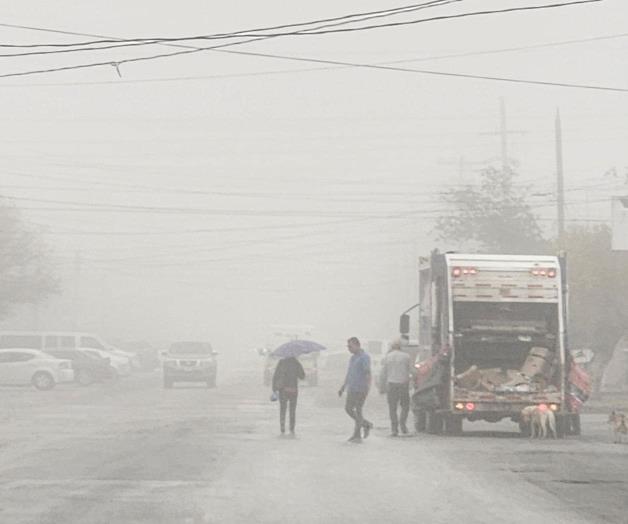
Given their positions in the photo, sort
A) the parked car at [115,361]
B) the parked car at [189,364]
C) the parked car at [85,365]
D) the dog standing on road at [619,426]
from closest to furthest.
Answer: the dog standing on road at [619,426] < the parked car at [189,364] < the parked car at [85,365] < the parked car at [115,361]

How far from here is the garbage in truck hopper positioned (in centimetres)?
3105

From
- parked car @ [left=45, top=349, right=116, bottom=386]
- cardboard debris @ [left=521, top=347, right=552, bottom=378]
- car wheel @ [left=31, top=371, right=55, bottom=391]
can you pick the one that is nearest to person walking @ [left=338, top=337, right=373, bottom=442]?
cardboard debris @ [left=521, top=347, right=552, bottom=378]

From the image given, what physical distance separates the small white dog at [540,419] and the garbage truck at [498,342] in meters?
0.23

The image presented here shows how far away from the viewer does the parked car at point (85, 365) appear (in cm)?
6762

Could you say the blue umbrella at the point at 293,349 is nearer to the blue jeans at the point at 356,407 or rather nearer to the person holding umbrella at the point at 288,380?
the person holding umbrella at the point at 288,380

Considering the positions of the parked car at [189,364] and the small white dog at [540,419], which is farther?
the parked car at [189,364]

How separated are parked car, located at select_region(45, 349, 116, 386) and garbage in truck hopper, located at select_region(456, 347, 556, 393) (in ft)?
124

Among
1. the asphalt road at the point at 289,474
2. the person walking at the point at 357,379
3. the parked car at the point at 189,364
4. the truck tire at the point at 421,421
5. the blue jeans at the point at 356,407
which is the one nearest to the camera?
the asphalt road at the point at 289,474

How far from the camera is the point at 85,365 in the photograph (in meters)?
68.1

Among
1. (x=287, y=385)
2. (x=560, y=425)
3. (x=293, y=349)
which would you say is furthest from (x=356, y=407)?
(x=560, y=425)

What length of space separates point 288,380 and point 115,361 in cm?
4345

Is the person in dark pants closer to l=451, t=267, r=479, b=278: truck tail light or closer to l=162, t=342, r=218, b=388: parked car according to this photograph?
l=451, t=267, r=479, b=278: truck tail light

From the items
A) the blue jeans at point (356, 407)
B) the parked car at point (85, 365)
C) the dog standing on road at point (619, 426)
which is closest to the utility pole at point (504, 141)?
the parked car at point (85, 365)

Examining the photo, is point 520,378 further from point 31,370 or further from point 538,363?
point 31,370
